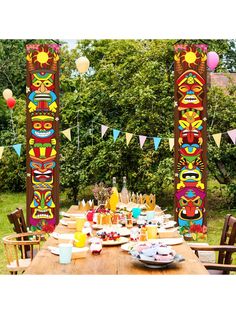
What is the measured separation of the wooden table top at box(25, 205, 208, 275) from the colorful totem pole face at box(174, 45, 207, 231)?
8.98ft

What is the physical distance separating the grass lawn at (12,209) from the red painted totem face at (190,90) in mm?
1830

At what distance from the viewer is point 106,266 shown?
2.22 meters

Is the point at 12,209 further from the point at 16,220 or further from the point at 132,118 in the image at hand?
the point at 16,220

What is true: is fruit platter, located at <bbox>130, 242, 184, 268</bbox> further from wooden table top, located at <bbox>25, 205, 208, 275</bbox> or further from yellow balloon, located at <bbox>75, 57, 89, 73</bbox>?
yellow balloon, located at <bbox>75, 57, 89, 73</bbox>

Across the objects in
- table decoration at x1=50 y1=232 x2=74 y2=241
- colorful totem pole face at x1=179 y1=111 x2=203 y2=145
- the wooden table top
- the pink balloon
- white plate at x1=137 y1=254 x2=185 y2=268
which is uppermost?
the pink balloon

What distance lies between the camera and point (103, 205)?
3.59 meters

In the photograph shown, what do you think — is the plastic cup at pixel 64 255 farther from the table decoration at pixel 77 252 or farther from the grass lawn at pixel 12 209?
the grass lawn at pixel 12 209

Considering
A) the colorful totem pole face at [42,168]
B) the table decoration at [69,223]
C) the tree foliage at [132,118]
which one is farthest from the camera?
the tree foliage at [132,118]

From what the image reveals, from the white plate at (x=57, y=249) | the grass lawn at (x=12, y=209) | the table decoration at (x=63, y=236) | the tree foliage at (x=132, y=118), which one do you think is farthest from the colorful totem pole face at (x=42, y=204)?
the white plate at (x=57, y=249)

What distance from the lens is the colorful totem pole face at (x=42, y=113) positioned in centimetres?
516

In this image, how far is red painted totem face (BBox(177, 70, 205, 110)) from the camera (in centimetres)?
514

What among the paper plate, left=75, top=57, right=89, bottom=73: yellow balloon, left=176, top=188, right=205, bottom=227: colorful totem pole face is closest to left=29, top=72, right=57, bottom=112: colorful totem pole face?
left=75, top=57, right=89, bottom=73: yellow balloon

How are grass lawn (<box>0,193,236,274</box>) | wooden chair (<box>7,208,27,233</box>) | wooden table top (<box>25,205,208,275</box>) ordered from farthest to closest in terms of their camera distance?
grass lawn (<box>0,193,236,274</box>) → wooden chair (<box>7,208,27,233</box>) → wooden table top (<box>25,205,208,275</box>)
